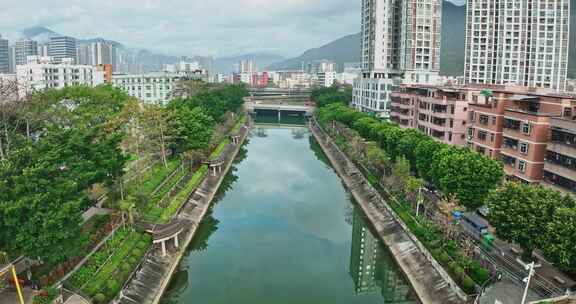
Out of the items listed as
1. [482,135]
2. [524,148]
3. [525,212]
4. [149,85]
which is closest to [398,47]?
[482,135]

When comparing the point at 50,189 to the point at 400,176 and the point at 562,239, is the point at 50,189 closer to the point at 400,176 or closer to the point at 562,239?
the point at 562,239

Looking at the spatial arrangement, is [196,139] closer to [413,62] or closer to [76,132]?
[76,132]

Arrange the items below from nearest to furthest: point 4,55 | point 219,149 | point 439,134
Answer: point 439,134, point 219,149, point 4,55

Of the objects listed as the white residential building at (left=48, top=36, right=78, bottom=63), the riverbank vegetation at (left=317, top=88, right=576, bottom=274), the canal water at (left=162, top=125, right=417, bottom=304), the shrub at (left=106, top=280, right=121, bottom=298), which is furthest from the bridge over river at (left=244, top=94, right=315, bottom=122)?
the white residential building at (left=48, top=36, right=78, bottom=63)

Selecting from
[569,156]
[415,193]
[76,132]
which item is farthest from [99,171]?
[569,156]

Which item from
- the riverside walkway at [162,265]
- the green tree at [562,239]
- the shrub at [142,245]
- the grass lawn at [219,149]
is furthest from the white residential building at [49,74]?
the green tree at [562,239]

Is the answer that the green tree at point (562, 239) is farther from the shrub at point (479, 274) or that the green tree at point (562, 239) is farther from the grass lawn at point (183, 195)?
the grass lawn at point (183, 195)
